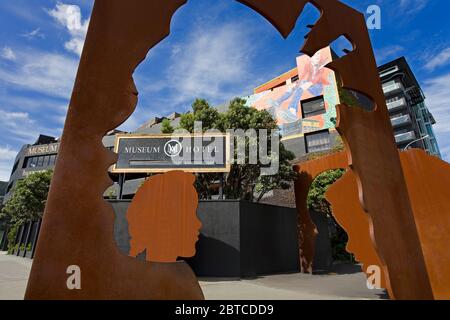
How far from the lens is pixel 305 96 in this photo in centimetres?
3750

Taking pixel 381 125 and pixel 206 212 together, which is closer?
pixel 381 125

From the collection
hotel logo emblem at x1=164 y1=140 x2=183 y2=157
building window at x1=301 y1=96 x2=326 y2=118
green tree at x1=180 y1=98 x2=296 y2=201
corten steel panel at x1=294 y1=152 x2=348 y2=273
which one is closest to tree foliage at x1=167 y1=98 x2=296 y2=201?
green tree at x1=180 y1=98 x2=296 y2=201

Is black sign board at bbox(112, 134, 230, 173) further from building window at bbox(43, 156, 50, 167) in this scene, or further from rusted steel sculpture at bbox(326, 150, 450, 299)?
building window at bbox(43, 156, 50, 167)

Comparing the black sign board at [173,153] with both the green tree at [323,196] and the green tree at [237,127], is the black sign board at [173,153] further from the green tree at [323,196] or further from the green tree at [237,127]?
the green tree at [323,196]

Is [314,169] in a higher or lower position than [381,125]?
higher

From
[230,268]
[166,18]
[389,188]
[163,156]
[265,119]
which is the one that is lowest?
[230,268]

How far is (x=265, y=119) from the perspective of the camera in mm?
16047

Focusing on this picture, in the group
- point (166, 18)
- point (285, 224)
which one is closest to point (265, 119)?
point (285, 224)

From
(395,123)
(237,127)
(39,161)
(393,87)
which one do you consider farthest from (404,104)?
(39,161)

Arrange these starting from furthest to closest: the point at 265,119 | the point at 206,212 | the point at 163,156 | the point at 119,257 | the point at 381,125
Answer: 1. the point at 265,119
2. the point at 163,156
3. the point at 206,212
4. the point at 381,125
5. the point at 119,257

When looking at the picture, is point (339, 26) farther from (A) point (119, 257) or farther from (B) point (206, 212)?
(B) point (206, 212)

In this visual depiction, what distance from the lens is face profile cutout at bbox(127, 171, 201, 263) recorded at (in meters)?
8.97
